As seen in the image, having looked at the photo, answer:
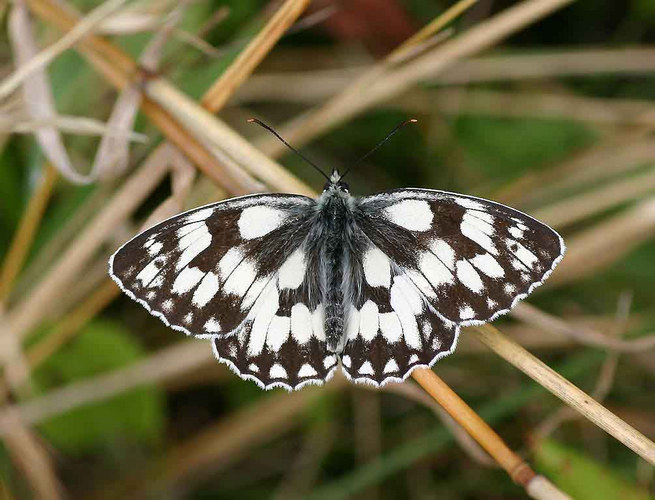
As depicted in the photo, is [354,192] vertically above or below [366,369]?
above

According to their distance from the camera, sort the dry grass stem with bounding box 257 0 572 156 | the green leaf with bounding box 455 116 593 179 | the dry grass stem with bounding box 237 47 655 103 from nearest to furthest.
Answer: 1. the dry grass stem with bounding box 257 0 572 156
2. the dry grass stem with bounding box 237 47 655 103
3. the green leaf with bounding box 455 116 593 179

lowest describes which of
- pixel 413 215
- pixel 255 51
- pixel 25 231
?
pixel 413 215

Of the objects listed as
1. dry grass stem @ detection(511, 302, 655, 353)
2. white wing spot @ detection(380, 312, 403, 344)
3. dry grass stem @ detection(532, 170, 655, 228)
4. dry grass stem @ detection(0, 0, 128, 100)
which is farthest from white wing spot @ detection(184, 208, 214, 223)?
dry grass stem @ detection(532, 170, 655, 228)

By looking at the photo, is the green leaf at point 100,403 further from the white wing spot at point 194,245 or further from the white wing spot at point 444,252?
the white wing spot at point 444,252

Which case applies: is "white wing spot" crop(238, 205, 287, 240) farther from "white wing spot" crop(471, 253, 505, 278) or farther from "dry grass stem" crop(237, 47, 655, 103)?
"dry grass stem" crop(237, 47, 655, 103)

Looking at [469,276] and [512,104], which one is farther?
[512,104]

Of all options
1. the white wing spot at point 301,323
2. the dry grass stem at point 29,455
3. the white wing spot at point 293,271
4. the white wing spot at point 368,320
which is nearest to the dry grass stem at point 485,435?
the white wing spot at point 368,320

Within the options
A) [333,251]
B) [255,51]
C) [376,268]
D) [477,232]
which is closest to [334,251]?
[333,251]

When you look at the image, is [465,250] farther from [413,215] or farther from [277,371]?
[277,371]

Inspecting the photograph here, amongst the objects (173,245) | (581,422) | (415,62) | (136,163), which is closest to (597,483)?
(581,422)
